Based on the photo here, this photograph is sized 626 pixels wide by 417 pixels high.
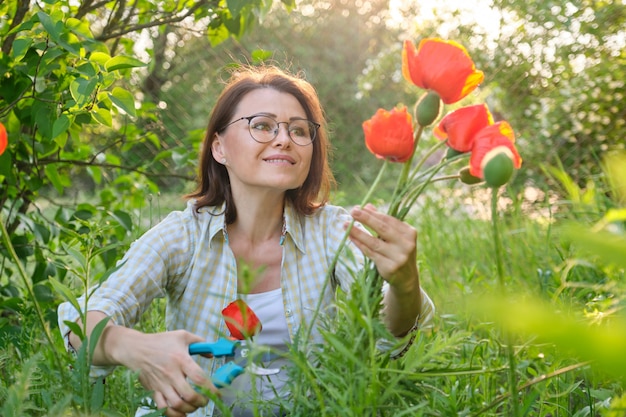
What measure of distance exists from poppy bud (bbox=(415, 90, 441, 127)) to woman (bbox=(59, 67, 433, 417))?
0.41m

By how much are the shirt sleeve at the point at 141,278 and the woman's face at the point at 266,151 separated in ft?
0.54

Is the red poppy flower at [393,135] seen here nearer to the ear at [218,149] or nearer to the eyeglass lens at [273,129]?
the eyeglass lens at [273,129]

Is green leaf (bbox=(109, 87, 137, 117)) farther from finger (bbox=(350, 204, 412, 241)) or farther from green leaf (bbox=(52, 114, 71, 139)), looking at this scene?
finger (bbox=(350, 204, 412, 241))

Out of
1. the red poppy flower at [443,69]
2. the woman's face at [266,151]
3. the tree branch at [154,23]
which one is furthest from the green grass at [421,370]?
the tree branch at [154,23]

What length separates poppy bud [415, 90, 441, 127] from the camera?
73 cm

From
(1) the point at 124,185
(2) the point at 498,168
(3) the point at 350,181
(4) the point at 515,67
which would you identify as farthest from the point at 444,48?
(3) the point at 350,181

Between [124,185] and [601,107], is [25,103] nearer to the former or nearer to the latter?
[124,185]

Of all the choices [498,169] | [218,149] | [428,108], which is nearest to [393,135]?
[428,108]

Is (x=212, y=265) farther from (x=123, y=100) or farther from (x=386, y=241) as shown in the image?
(x=386, y=241)

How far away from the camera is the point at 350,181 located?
778cm

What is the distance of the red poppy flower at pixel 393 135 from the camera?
74 cm

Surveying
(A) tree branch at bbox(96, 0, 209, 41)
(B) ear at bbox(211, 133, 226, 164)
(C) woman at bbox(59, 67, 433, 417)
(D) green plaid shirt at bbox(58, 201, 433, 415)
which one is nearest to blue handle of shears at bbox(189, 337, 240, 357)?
(C) woman at bbox(59, 67, 433, 417)

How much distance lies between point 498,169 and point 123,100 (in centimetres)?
Result: 85

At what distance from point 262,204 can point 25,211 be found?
2.50ft
